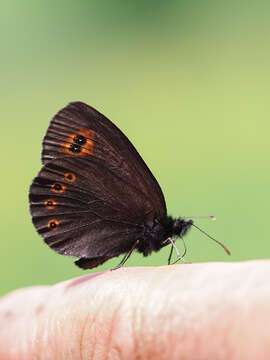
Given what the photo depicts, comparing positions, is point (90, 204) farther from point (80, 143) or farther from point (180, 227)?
point (180, 227)

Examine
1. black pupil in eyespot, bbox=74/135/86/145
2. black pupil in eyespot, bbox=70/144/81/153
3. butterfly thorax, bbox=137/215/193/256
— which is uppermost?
black pupil in eyespot, bbox=74/135/86/145

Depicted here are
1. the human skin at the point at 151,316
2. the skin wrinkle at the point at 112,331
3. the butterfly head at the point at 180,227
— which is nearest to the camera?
the human skin at the point at 151,316

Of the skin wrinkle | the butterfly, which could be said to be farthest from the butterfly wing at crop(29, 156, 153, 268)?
the skin wrinkle

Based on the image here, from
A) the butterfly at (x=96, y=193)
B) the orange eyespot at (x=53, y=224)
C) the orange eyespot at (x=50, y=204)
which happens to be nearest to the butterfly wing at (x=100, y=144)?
the butterfly at (x=96, y=193)

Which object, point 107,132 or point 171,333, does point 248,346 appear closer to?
point 171,333

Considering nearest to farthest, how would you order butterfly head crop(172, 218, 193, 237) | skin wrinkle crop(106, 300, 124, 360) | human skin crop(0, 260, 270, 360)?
human skin crop(0, 260, 270, 360), skin wrinkle crop(106, 300, 124, 360), butterfly head crop(172, 218, 193, 237)

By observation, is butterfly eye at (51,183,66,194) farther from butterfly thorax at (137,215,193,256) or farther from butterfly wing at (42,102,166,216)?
butterfly thorax at (137,215,193,256)

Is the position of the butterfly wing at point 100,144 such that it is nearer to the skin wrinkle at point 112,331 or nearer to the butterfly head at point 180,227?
the butterfly head at point 180,227

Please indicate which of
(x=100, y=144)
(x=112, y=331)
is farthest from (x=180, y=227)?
(x=112, y=331)
